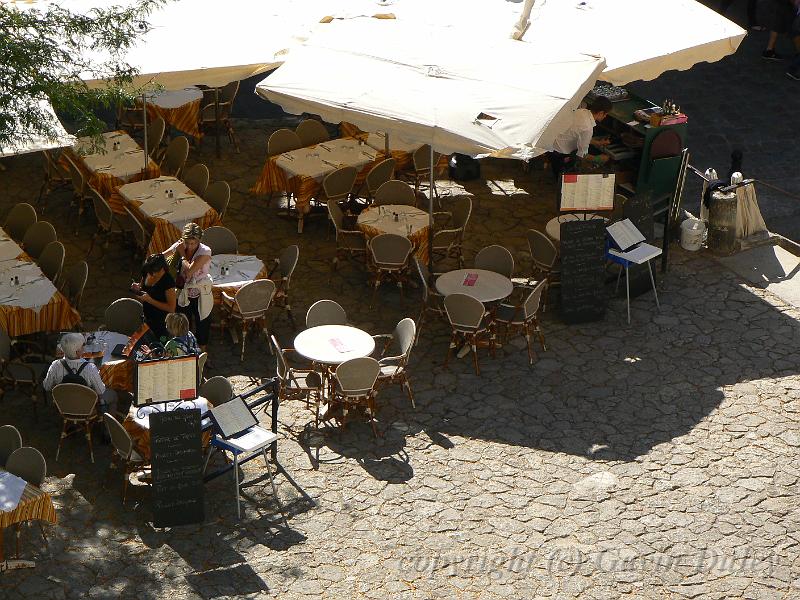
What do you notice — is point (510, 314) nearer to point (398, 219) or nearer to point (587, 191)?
point (587, 191)

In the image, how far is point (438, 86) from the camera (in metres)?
13.4

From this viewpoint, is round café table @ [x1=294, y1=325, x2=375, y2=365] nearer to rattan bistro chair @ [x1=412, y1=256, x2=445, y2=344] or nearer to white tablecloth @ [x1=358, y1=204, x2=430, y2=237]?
rattan bistro chair @ [x1=412, y1=256, x2=445, y2=344]

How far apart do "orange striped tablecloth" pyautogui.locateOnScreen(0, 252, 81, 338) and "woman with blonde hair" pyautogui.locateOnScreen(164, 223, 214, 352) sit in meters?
1.15

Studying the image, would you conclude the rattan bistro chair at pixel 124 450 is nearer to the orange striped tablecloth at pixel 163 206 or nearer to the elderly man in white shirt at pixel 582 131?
the orange striped tablecloth at pixel 163 206

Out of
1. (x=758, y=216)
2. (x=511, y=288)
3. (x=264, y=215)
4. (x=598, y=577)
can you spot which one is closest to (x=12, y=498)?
(x=598, y=577)

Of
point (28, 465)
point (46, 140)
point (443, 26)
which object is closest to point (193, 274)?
point (46, 140)

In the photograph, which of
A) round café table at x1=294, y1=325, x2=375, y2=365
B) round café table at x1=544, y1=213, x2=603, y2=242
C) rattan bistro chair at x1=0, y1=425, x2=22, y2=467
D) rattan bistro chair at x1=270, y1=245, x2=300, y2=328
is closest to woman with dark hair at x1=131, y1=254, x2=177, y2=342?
round café table at x1=294, y1=325, x2=375, y2=365

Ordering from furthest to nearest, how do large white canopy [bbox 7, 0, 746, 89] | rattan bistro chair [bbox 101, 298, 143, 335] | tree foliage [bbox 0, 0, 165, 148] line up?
large white canopy [bbox 7, 0, 746, 89]
rattan bistro chair [bbox 101, 298, 143, 335]
tree foliage [bbox 0, 0, 165, 148]

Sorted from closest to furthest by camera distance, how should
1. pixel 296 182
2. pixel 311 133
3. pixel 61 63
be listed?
1. pixel 61 63
2. pixel 296 182
3. pixel 311 133

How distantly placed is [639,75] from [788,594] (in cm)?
681

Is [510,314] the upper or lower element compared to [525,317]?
lower

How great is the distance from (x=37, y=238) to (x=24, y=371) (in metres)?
2.26

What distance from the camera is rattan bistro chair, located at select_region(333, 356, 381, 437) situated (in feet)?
38.3

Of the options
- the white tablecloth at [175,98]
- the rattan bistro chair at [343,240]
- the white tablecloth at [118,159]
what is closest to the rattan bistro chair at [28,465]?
the rattan bistro chair at [343,240]
